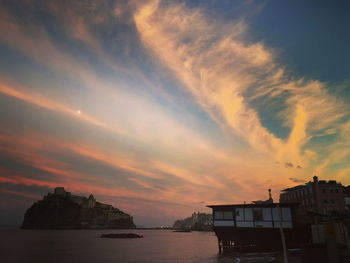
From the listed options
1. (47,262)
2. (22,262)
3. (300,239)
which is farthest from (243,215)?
(22,262)

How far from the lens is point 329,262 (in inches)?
789

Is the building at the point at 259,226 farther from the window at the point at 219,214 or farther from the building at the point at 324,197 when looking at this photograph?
the building at the point at 324,197

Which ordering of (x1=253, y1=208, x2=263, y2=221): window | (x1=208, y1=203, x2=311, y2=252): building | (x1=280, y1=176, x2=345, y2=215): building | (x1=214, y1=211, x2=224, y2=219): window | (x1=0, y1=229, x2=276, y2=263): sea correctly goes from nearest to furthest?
(x1=208, y1=203, x2=311, y2=252): building
(x1=253, y1=208, x2=263, y2=221): window
(x1=214, y1=211, x2=224, y2=219): window
(x1=0, y1=229, x2=276, y2=263): sea
(x1=280, y1=176, x2=345, y2=215): building

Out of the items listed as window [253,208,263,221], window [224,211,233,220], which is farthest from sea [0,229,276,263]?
window [253,208,263,221]

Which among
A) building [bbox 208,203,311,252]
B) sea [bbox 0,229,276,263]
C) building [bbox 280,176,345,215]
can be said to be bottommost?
sea [bbox 0,229,276,263]

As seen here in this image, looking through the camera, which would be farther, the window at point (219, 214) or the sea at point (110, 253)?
the sea at point (110, 253)

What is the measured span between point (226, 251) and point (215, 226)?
7.53 m

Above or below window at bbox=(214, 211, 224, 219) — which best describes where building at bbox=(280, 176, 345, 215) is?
above

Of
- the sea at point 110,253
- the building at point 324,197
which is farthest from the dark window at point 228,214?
the building at point 324,197

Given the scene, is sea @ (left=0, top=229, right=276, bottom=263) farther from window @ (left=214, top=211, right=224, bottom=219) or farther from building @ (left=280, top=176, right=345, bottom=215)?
building @ (left=280, top=176, right=345, bottom=215)

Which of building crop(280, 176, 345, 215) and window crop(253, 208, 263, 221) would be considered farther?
building crop(280, 176, 345, 215)

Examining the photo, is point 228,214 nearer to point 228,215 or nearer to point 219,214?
point 228,215

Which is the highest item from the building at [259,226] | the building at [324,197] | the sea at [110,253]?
the building at [324,197]

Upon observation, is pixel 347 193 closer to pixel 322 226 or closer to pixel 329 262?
pixel 322 226
